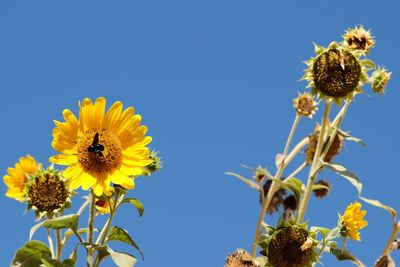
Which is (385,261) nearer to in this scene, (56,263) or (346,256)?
(346,256)

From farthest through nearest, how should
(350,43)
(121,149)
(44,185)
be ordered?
(350,43)
(44,185)
(121,149)

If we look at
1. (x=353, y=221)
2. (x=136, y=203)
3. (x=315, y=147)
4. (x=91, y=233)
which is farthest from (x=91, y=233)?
(x=315, y=147)

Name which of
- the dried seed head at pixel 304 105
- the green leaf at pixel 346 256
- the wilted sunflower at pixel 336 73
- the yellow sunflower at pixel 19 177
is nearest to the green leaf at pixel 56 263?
the yellow sunflower at pixel 19 177

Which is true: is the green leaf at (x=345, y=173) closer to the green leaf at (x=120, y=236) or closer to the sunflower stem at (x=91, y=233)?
the green leaf at (x=120, y=236)

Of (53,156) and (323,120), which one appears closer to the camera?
(53,156)

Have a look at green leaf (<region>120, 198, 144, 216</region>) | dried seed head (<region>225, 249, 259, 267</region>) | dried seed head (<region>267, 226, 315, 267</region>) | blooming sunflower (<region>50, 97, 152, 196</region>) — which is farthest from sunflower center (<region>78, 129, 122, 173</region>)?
dried seed head (<region>267, 226, 315, 267</region>)

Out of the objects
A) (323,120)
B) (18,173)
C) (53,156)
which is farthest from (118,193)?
(323,120)

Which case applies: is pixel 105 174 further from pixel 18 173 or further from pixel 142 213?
pixel 18 173
